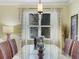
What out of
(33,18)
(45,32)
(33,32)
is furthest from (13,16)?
(45,32)

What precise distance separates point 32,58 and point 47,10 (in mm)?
4653

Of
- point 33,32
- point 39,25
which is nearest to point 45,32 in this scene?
point 39,25

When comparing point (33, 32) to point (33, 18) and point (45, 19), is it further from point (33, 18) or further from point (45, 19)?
point (45, 19)

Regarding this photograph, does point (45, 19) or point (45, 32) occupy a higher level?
point (45, 19)

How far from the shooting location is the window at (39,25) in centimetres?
747

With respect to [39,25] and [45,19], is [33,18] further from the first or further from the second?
[45,19]

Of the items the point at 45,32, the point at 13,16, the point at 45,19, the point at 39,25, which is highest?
the point at 13,16

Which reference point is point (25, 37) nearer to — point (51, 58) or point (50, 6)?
point (50, 6)

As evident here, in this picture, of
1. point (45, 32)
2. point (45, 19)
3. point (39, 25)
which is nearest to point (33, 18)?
point (39, 25)

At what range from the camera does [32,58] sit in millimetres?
2916

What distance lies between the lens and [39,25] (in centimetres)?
748

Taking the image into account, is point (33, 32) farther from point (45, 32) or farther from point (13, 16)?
point (13, 16)

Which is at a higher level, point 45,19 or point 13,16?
point 13,16

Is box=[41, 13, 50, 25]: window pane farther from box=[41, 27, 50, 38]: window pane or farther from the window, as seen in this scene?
box=[41, 27, 50, 38]: window pane
